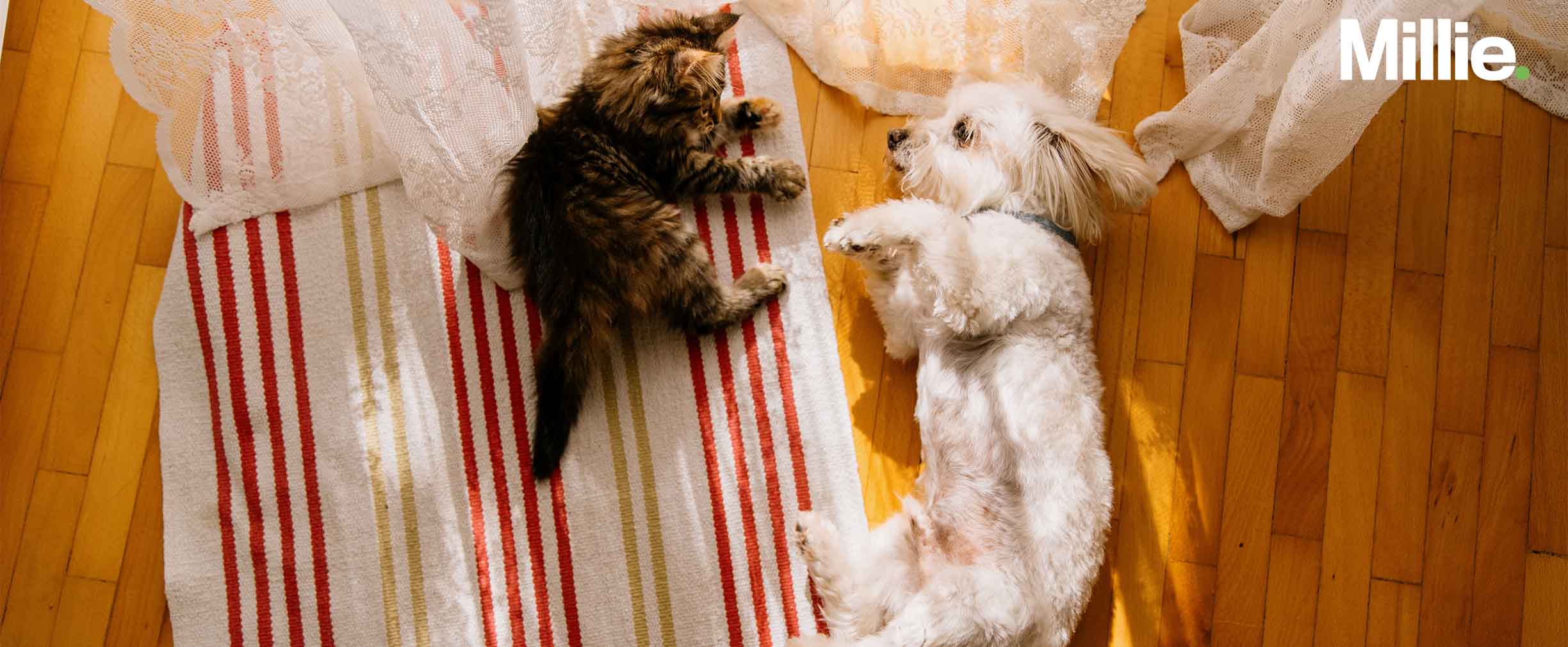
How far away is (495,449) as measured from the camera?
5.78ft

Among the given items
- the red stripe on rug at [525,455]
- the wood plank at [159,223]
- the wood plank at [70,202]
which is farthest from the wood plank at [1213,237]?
the wood plank at [70,202]

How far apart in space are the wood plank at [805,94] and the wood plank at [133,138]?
1.20 metres

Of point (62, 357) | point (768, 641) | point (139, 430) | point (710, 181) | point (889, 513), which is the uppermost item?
point (710, 181)

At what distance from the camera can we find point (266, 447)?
5.75 feet

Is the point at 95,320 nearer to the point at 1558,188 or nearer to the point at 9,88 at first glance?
the point at 9,88

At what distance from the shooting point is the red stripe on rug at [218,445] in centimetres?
172

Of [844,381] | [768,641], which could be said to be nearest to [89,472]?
[768,641]

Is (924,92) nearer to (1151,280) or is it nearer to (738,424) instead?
(1151,280)

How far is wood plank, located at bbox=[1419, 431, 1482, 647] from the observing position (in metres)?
1.81

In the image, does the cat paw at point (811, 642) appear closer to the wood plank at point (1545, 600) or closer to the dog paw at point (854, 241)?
the dog paw at point (854, 241)

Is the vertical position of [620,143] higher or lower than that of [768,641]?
higher

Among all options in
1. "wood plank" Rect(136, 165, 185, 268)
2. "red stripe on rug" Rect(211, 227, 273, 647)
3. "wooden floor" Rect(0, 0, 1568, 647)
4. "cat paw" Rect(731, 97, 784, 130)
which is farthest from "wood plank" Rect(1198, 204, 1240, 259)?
"wood plank" Rect(136, 165, 185, 268)

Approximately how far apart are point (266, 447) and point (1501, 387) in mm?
2290

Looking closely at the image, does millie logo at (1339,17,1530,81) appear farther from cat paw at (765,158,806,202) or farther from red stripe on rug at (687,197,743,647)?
red stripe on rug at (687,197,743,647)
